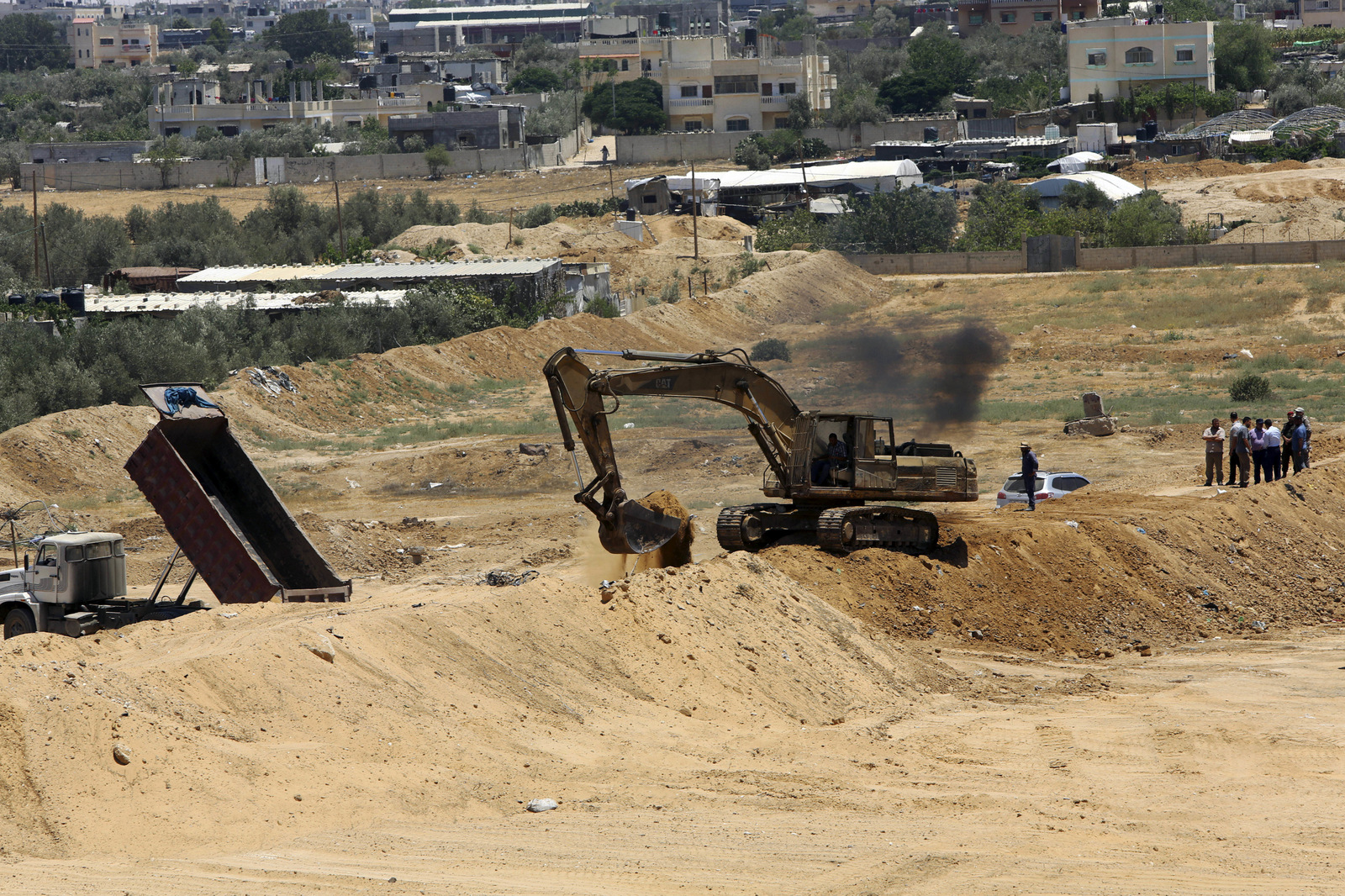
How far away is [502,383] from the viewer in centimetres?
4266

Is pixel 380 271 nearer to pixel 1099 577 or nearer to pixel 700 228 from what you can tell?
pixel 700 228

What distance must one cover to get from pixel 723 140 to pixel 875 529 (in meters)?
87.5

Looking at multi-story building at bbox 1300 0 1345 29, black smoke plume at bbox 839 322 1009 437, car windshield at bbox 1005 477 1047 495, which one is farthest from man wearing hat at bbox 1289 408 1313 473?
multi-story building at bbox 1300 0 1345 29

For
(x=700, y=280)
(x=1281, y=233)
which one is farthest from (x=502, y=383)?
(x=1281, y=233)

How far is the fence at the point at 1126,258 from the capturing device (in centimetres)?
5841

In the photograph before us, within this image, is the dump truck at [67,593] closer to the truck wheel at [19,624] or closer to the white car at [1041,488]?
the truck wheel at [19,624]

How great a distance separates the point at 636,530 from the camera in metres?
17.6

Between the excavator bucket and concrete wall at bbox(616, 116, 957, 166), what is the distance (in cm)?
8717

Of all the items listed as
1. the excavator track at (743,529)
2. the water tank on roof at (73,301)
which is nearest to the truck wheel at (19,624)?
the excavator track at (743,529)

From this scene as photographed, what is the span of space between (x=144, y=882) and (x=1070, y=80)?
109 meters

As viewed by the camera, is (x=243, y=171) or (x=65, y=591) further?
(x=243, y=171)

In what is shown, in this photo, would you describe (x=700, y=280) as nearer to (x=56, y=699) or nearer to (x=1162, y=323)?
(x=1162, y=323)

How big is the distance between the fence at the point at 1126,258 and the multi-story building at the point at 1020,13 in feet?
387

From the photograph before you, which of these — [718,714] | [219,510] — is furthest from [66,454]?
[718,714]
